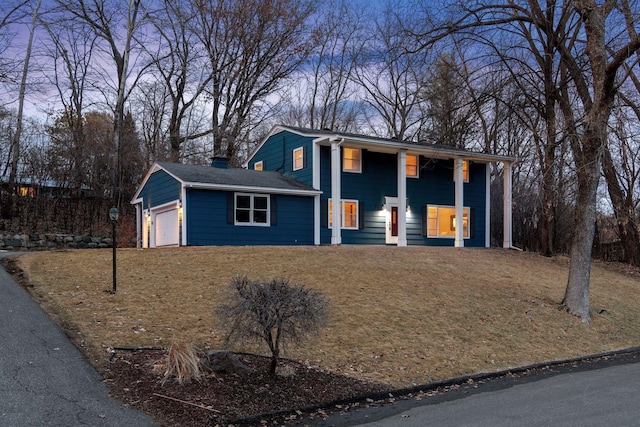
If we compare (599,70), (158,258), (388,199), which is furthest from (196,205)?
(599,70)

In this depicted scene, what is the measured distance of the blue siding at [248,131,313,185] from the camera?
66.6ft

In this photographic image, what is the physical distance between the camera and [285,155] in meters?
21.8

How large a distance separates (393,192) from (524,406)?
51.6 ft

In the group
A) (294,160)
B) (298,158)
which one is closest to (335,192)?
(298,158)

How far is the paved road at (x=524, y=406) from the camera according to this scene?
17.7 feet

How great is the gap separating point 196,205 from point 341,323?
975cm

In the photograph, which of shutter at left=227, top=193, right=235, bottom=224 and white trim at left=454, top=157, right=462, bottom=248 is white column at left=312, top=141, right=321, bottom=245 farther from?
white trim at left=454, top=157, right=462, bottom=248

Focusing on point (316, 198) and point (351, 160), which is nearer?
point (316, 198)

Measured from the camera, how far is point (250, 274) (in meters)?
12.2

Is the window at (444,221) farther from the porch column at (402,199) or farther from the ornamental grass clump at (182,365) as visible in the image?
the ornamental grass clump at (182,365)

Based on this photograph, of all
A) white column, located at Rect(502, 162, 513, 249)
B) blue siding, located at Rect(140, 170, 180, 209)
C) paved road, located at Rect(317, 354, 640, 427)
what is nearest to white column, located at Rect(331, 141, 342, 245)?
blue siding, located at Rect(140, 170, 180, 209)

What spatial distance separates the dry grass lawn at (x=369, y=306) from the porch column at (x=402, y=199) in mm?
3256

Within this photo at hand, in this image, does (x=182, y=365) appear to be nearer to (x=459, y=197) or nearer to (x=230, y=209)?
(x=230, y=209)

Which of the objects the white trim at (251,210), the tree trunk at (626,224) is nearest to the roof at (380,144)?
the white trim at (251,210)
